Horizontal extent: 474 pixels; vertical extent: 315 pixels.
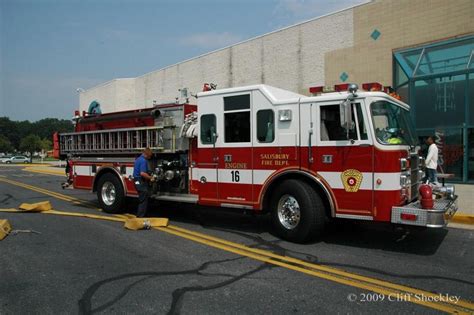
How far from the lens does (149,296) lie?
448cm

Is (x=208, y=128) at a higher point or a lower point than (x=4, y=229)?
higher

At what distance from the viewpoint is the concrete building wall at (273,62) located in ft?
61.3

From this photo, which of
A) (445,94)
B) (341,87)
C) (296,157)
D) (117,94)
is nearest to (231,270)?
(296,157)

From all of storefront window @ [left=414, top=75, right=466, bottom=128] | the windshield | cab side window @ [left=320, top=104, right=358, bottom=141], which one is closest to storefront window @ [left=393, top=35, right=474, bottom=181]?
storefront window @ [left=414, top=75, right=466, bottom=128]

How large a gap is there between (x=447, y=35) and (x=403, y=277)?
12539mm

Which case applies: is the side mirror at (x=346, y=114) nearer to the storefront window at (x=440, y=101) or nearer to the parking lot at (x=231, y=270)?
the parking lot at (x=231, y=270)

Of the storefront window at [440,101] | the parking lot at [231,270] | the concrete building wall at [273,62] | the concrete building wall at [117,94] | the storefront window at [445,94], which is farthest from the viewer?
the concrete building wall at [117,94]

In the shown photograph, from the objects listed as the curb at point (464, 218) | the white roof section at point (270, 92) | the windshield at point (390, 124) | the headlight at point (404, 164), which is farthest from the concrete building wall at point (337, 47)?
the headlight at point (404, 164)

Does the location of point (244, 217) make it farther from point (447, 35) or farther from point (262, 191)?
point (447, 35)

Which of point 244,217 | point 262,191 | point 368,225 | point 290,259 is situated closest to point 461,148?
point 368,225

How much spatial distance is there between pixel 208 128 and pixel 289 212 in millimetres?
2405

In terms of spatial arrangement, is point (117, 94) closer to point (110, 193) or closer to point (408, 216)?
point (110, 193)

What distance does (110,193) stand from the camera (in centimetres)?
1028

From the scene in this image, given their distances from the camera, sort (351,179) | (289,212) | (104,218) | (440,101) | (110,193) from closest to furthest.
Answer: (351,179), (289,212), (104,218), (110,193), (440,101)
